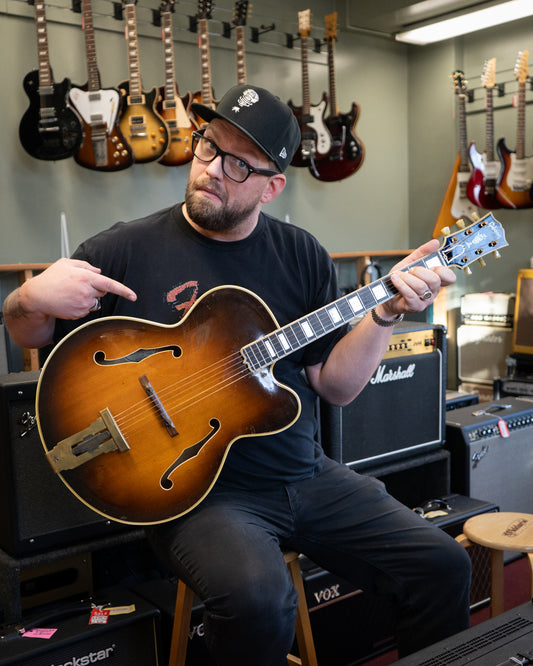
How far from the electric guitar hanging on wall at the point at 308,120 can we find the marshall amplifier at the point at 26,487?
3199 millimetres

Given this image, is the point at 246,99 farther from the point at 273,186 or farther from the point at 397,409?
the point at 397,409

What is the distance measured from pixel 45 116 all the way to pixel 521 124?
315 cm

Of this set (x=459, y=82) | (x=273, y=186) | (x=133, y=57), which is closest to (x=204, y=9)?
(x=133, y=57)

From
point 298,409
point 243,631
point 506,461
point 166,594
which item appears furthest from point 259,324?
point 506,461

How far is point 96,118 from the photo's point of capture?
12.2 ft

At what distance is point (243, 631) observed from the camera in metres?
1.26

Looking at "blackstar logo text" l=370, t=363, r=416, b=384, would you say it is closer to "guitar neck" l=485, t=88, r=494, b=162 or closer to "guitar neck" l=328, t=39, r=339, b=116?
"guitar neck" l=328, t=39, r=339, b=116

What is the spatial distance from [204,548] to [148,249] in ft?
2.14

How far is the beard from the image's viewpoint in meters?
1.54

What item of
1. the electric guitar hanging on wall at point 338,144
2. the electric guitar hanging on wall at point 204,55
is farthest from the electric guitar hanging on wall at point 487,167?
the electric guitar hanging on wall at point 204,55

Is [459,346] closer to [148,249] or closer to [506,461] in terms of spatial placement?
[506,461]

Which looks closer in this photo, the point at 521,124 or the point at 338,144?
the point at 338,144

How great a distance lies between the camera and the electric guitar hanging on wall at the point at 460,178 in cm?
508

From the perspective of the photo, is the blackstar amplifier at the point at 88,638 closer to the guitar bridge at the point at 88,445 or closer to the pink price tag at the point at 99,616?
the pink price tag at the point at 99,616
